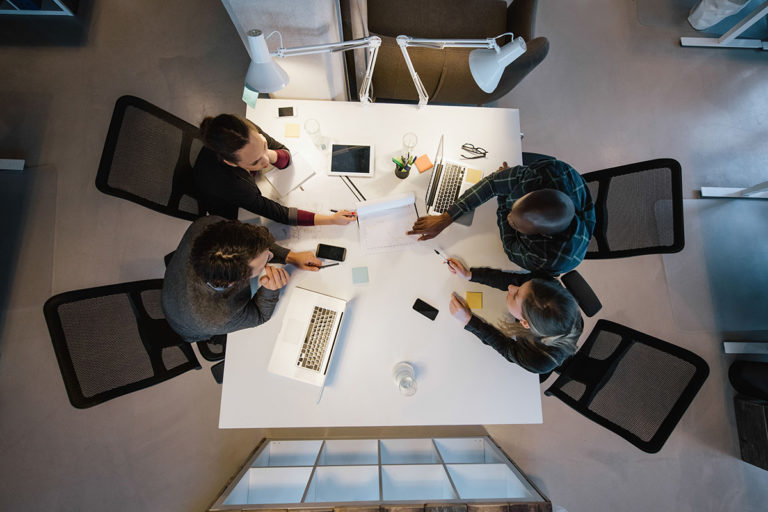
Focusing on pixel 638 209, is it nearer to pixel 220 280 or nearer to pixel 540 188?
pixel 540 188

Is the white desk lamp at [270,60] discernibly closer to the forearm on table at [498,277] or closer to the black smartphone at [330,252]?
the black smartphone at [330,252]

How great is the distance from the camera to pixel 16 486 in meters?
2.16

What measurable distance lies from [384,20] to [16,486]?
12.5ft

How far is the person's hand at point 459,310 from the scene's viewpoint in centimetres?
159

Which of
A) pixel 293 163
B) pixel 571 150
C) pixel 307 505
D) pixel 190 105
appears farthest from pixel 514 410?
pixel 190 105

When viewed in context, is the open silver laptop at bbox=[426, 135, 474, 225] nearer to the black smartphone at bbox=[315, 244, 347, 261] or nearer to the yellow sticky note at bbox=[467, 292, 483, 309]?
the yellow sticky note at bbox=[467, 292, 483, 309]

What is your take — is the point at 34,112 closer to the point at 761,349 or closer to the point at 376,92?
the point at 376,92

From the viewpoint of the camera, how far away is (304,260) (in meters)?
1.62

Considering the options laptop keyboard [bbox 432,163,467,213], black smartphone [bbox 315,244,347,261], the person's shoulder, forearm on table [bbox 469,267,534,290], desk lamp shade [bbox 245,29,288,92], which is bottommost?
forearm on table [bbox 469,267,534,290]

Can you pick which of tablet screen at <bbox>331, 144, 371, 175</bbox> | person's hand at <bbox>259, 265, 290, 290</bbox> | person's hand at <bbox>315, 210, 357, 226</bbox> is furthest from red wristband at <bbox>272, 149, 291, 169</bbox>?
person's hand at <bbox>259, 265, 290, 290</bbox>

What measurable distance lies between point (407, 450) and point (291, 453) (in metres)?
0.73

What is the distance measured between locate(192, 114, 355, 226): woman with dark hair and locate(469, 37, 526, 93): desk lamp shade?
801 mm

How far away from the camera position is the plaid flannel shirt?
153cm

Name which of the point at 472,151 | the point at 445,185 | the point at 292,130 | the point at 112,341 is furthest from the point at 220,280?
the point at 472,151
